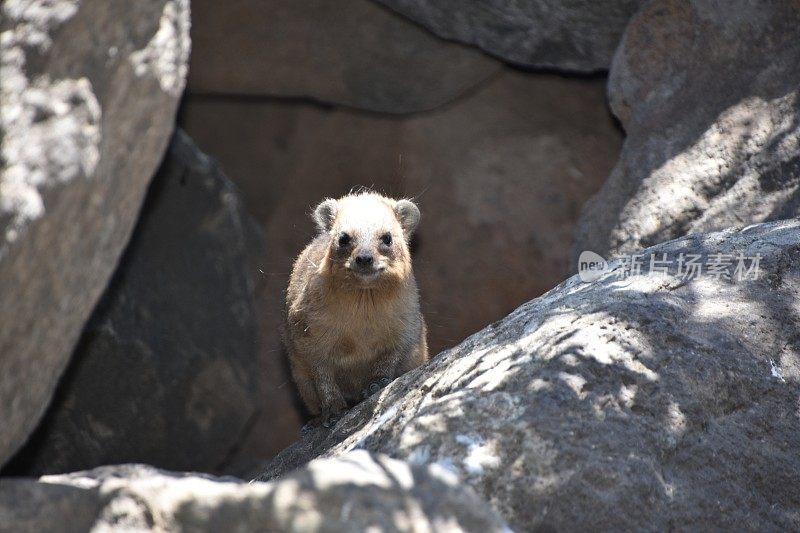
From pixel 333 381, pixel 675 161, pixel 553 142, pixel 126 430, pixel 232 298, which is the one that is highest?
pixel 675 161

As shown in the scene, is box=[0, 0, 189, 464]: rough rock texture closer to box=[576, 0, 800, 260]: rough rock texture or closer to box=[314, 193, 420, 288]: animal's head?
box=[314, 193, 420, 288]: animal's head

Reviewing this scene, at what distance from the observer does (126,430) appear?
28.8 ft

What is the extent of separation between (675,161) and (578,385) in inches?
145

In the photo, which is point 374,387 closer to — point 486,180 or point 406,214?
point 406,214

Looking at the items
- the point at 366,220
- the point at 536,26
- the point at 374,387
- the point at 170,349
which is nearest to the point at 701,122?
the point at 536,26

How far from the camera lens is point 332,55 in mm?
10406

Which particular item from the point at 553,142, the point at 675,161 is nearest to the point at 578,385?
the point at 675,161

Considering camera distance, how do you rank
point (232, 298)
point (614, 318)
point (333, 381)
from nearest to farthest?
1. point (614, 318)
2. point (333, 381)
3. point (232, 298)

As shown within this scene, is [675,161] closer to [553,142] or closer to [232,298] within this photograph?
[553,142]

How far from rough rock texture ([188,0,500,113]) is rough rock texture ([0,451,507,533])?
678cm

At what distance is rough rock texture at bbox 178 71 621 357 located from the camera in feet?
34.5

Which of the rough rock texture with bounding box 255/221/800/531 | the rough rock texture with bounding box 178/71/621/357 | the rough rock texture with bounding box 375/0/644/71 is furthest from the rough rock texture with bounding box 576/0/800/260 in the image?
the rough rock texture with bounding box 178/71/621/357

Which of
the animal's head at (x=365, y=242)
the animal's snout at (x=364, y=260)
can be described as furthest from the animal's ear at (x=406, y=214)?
the animal's snout at (x=364, y=260)

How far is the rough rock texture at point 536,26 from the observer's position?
8.80m
